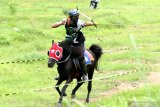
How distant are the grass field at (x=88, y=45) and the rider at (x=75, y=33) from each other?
119 cm

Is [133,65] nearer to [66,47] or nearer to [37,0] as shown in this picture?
[66,47]

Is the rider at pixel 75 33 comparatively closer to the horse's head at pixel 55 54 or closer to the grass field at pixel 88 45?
the horse's head at pixel 55 54

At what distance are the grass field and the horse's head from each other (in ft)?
3.42

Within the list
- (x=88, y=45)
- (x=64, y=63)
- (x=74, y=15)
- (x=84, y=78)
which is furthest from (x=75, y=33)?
(x=88, y=45)

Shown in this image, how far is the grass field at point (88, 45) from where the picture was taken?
1165 cm

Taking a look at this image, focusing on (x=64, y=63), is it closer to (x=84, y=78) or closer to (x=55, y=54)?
(x=55, y=54)

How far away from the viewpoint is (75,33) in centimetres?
1129

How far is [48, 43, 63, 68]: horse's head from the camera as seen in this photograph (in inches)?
424

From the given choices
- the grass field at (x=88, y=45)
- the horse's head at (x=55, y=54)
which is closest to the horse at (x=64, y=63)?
the horse's head at (x=55, y=54)

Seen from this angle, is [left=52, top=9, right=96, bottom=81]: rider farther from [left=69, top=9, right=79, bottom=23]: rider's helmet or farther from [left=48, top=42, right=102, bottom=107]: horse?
[left=48, top=42, right=102, bottom=107]: horse

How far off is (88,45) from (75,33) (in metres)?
9.63

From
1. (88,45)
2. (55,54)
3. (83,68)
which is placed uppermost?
(55,54)

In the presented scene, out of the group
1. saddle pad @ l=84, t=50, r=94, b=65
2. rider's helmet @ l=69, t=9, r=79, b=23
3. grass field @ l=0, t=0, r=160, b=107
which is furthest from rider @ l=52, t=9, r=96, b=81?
grass field @ l=0, t=0, r=160, b=107

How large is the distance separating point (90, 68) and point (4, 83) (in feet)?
9.88
